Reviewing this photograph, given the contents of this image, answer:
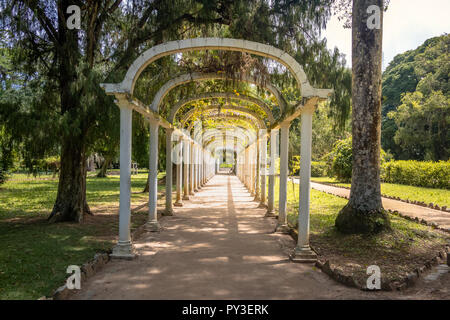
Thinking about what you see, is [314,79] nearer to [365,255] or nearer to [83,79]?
[365,255]

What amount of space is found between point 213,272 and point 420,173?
732 inches

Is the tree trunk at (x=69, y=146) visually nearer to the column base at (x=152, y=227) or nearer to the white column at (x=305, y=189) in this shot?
the column base at (x=152, y=227)

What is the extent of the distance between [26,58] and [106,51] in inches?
65.0

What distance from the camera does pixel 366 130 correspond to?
6.29 m

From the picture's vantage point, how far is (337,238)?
6.30m

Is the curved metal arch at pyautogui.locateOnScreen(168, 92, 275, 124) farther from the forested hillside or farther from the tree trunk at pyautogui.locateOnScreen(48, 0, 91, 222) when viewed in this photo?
the forested hillside

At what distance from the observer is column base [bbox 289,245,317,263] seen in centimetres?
507

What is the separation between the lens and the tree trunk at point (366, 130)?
6.27 metres

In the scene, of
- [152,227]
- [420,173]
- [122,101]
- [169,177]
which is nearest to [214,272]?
[122,101]

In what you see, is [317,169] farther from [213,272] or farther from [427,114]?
[213,272]

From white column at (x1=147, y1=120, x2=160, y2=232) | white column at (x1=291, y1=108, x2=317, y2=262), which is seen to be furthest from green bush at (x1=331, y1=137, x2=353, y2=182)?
white column at (x1=291, y1=108, x2=317, y2=262)

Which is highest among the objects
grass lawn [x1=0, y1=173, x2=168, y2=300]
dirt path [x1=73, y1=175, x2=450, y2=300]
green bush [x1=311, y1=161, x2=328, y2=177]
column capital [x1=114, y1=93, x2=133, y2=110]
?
column capital [x1=114, y1=93, x2=133, y2=110]

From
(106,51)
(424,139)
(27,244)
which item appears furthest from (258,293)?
(424,139)

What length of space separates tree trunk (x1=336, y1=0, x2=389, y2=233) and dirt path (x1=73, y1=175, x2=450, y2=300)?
131cm
